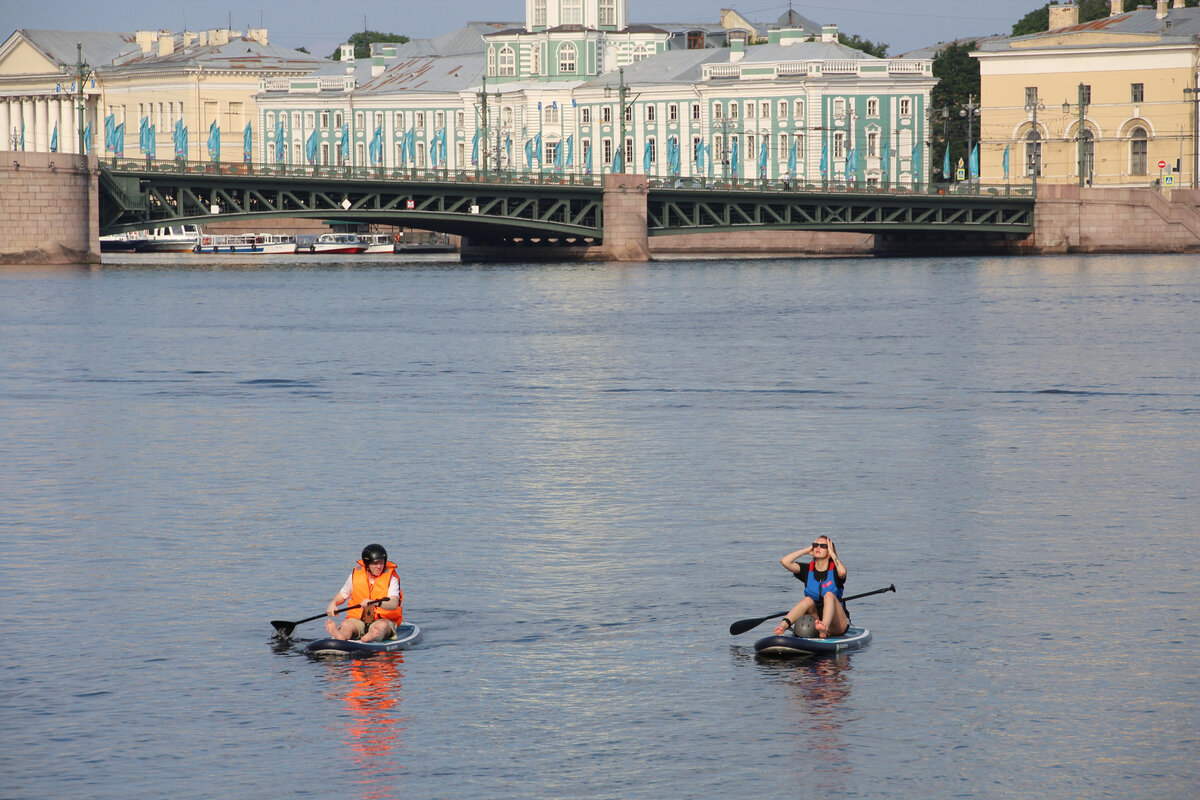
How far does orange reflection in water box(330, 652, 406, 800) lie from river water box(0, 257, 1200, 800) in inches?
1.2

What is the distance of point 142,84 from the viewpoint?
452 feet

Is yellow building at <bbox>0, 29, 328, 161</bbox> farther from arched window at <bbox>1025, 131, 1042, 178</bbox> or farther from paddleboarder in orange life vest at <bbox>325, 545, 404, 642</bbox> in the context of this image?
paddleboarder in orange life vest at <bbox>325, 545, 404, 642</bbox>

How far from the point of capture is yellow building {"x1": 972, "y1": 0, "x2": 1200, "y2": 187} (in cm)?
9875

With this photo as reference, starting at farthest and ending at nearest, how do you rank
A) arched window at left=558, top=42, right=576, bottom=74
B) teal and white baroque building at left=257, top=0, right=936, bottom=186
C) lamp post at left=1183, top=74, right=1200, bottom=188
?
1. arched window at left=558, top=42, right=576, bottom=74
2. teal and white baroque building at left=257, top=0, right=936, bottom=186
3. lamp post at left=1183, top=74, right=1200, bottom=188

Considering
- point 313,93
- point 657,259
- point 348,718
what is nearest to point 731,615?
point 348,718

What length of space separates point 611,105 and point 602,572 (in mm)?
100031

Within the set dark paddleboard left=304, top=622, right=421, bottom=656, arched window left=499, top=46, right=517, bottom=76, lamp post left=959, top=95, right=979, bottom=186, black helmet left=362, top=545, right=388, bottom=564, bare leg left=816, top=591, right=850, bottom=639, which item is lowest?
dark paddleboard left=304, top=622, right=421, bottom=656

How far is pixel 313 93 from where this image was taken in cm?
12862

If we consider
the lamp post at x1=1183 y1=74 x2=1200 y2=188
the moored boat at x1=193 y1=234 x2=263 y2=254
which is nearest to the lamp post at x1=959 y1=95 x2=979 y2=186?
the lamp post at x1=1183 y1=74 x2=1200 y2=188

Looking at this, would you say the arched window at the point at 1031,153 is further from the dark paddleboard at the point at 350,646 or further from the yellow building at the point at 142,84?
the dark paddleboard at the point at 350,646

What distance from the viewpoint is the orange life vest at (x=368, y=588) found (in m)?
14.3

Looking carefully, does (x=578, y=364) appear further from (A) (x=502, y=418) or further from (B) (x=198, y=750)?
(B) (x=198, y=750)

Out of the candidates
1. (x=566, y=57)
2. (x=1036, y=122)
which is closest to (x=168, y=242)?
(x=566, y=57)

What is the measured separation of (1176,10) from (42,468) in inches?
3502
